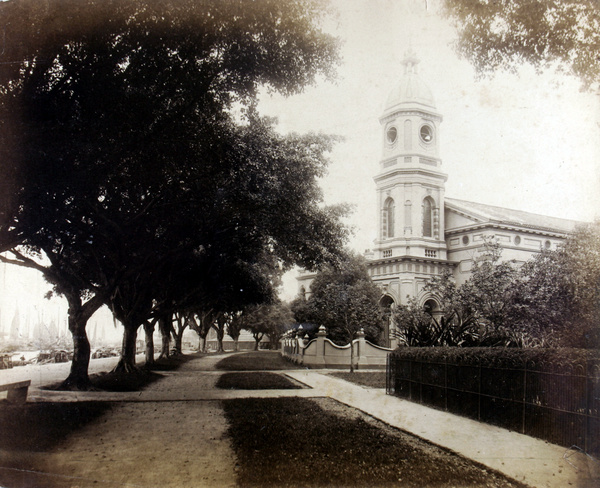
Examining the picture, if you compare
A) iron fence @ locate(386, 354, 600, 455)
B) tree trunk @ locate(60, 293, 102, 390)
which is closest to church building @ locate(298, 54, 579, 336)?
iron fence @ locate(386, 354, 600, 455)

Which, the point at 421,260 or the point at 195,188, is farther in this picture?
the point at 421,260

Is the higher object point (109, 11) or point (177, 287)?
point (109, 11)

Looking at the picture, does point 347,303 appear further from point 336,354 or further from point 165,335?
point 165,335

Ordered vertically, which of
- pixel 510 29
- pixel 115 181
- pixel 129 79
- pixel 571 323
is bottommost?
pixel 571 323

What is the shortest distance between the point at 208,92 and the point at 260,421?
671 centimetres

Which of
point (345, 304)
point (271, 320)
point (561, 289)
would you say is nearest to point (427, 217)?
point (345, 304)

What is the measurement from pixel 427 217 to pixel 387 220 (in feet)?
9.13

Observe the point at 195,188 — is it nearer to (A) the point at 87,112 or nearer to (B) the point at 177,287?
(A) the point at 87,112

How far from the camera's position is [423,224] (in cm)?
3266

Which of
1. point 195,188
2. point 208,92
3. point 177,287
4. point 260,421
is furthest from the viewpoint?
point 177,287

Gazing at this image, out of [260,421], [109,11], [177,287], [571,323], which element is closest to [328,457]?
[260,421]

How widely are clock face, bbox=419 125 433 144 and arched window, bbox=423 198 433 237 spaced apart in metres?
10.9

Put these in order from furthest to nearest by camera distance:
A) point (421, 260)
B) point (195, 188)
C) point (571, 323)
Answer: point (421, 260)
point (571, 323)
point (195, 188)

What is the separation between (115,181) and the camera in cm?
1145
